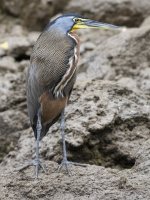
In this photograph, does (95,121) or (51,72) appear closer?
(51,72)

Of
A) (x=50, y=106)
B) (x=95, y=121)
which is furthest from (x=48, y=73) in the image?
(x=95, y=121)

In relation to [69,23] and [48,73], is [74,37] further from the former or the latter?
[48,73]

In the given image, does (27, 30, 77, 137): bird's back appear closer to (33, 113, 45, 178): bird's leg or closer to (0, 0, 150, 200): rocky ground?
(33, 113, 45, 178): bird's leg

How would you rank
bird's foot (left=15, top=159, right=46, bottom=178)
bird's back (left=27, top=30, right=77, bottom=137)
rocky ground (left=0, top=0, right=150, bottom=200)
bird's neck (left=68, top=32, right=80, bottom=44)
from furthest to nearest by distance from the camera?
1. bird's neck (left=68, top=32, right=80, bottom=44)
2. bird's back (left=27, top=30, right=77, bottom=137)
3. bird's foot (left=15, top=159, right=46, bottom=178)
4. rocky ground (left=0, top=0, right=150, bottom=200)

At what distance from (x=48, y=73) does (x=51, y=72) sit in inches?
0.9

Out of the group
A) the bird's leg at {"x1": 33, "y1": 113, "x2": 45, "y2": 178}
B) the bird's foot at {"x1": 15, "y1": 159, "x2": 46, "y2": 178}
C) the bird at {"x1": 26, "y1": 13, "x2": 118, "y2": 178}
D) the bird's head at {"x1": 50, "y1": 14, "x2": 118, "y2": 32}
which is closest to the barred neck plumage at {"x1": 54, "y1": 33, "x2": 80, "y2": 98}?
the bird at {"x1": 26, "y1": 13, "x2": 118, "y2": 178}

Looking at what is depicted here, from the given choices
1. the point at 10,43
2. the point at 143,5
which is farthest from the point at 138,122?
the point at 143,5

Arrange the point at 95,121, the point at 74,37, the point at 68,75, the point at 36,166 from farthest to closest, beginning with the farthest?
the point at 95,121, the point at 74,37, the point at 68,75, the point at 36,166

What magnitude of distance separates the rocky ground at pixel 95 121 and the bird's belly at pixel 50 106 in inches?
13.5

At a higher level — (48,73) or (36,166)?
(48,73)

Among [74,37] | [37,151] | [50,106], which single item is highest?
[74,37]

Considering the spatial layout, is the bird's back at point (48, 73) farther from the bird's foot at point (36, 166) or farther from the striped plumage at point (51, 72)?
the bird's foot at point (36, 166)

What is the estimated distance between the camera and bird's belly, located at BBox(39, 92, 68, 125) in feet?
16.8

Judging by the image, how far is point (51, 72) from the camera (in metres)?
5.04
